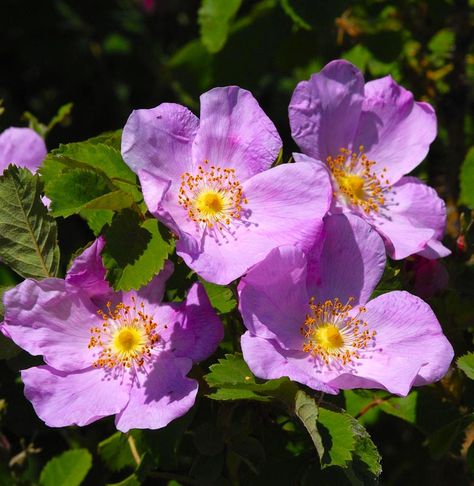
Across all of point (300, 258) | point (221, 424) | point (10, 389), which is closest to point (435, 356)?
point (300, 258)

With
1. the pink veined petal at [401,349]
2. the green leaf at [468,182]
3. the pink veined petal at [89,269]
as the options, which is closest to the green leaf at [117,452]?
the pink veined petal at [89,269]

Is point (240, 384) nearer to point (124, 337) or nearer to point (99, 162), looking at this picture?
point (124, 337)

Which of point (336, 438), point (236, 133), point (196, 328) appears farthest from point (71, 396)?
point (236, 133)

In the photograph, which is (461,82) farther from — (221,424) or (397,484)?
(221,424)

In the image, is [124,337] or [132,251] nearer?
[132,251]

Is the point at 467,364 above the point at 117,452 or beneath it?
above
